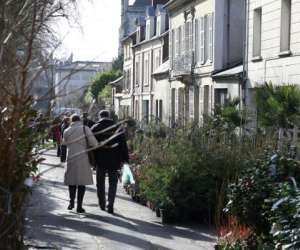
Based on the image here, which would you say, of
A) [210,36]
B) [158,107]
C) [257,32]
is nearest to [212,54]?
[210,36]

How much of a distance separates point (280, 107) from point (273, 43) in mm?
8036

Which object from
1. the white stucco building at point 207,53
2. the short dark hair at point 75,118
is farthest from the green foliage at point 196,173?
the white stucco building at point 207,53

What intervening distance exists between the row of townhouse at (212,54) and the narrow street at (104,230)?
423cm

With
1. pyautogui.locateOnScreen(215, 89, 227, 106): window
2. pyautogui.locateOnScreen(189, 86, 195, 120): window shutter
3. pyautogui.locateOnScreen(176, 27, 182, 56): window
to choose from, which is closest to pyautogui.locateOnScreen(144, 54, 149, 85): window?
pyautogui.locateOnScreen(176, 27, 182, 56): window

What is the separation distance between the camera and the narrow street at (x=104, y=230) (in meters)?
9.56

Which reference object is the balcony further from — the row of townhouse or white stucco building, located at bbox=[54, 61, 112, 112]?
white stucco building, located at bbox=[54, 61, 112, 112]

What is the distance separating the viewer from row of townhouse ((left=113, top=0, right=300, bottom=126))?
21906 millimetres

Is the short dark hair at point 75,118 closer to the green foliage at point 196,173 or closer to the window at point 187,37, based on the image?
the green foliage at point 196,173

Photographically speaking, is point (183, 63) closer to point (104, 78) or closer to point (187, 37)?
point (187, 37)

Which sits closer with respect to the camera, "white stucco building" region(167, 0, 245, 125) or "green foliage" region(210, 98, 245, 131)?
"green foliage" region(210, 98, 245, 131)

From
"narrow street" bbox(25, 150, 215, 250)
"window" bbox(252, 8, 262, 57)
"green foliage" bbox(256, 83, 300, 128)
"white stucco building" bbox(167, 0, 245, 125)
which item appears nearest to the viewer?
"narrow street" bbox(25, 150, 215, 250)

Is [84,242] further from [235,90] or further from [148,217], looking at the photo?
[235,90]

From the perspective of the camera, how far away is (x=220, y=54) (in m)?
30.3

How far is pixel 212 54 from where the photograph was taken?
30828mm
